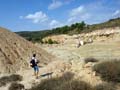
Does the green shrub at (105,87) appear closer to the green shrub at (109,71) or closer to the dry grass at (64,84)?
the dry grass at (64,84)

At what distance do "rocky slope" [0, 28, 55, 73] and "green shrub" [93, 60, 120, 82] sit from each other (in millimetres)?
11871

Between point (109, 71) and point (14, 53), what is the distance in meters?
15.7

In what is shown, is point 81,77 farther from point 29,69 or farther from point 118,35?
point 118,35

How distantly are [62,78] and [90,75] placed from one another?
1.93 m

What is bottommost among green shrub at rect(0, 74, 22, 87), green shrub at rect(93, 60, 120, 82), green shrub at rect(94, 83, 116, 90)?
green shrub at rect(0, 74, 22, 87)

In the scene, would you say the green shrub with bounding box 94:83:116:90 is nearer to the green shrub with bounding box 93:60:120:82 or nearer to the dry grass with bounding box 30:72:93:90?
the dry grass with bounding box 30:72:93:90

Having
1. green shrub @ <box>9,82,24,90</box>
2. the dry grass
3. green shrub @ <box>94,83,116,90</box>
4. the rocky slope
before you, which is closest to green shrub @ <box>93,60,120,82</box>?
green shrub @ <box>94,83,116,90</box>

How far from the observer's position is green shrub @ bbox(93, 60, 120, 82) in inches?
718

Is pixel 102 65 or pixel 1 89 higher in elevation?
pixel 102 65

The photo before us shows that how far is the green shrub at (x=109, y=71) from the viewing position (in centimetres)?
1824

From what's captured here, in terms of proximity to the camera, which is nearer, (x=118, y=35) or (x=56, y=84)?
(x=56, y=84)

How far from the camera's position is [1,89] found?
22078 millimetres

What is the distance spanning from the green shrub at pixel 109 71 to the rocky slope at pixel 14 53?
1187 centimetres

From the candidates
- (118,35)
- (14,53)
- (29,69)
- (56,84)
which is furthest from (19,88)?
(118,35)
